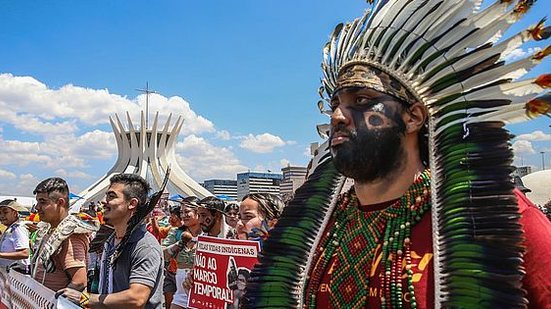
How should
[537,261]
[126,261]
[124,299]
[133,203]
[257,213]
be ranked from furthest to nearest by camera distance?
[257,213] → [133,203] → [126,261] → [124,299] → [537,261]

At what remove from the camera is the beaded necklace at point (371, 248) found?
63.6 inches

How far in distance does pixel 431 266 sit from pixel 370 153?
0.43m

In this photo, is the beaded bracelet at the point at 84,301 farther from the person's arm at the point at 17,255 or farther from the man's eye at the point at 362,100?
the person's arm at the point at 17,255

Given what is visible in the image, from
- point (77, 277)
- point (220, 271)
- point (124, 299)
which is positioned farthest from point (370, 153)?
point (77, 277)

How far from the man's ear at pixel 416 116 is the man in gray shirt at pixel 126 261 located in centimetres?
247

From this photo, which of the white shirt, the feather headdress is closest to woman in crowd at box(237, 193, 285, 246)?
the feather headdress

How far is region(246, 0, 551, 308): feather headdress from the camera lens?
1500mm

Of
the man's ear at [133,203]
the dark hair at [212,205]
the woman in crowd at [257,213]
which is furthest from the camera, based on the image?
the dark hair at [212,205]

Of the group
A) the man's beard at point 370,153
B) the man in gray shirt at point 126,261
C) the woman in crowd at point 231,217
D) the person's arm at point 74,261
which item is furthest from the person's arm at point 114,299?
the woman in crowd at point 231,217

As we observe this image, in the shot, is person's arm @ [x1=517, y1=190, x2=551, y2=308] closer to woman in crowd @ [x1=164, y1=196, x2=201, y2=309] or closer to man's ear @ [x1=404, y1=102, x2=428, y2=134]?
man's ear @ [x1=404, y1=102, x2=428, y2=134]

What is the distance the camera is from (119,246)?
376 centimetres

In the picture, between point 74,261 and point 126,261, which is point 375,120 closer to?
point 126,261

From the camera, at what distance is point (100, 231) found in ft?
14.9

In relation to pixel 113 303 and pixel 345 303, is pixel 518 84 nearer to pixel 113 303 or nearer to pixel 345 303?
pixel 345 303
